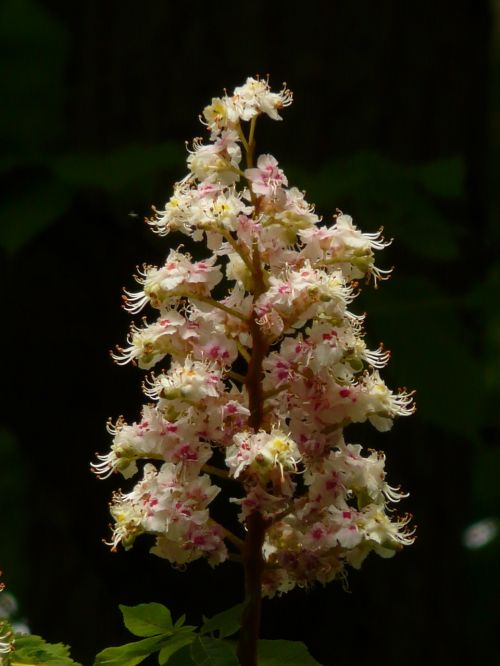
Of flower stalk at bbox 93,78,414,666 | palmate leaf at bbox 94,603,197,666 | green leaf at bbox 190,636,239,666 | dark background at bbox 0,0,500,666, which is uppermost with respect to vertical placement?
dark background at bbox 0,0,500,666

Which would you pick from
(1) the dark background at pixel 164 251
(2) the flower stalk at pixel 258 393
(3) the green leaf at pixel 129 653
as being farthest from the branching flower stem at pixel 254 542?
(1) the dark background at pixel 164 251

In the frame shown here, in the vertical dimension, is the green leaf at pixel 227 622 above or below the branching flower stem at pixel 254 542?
below

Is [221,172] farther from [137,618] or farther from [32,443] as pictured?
[32,443]

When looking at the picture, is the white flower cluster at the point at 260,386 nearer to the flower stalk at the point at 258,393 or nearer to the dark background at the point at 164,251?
the flower stalk at the point at 258,393

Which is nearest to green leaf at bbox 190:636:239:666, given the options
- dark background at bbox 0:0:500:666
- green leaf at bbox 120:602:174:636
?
green leaf at bbox 120:602:174:636

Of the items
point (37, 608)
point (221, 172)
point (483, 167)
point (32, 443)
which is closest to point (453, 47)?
point (483, 167)

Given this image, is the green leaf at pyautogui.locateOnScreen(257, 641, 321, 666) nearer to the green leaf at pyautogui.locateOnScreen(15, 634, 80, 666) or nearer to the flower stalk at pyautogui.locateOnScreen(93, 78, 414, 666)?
the flower stalk at pyautogui.locateOnScreen(93, 78, 414, 666)
